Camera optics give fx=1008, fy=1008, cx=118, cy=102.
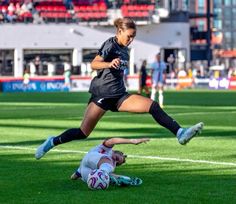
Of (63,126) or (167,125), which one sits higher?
(167,125)

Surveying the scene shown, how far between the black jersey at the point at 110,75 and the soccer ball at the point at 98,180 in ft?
5.53

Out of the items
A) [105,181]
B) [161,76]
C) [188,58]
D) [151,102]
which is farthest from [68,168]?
[188,58]

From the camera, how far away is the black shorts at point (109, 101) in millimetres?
12516

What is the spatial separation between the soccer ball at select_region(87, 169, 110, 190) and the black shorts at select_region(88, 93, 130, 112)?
161 cm

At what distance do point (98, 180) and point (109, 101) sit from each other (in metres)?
1.80

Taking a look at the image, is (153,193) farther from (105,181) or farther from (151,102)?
(151,102)

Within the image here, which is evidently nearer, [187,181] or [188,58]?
[187,181]

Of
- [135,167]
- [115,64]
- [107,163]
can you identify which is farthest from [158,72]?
[107,163]

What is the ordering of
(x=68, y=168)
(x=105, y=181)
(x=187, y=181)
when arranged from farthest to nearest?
(x=68, y=168)
(x=187, y=181)
(x=105, y=181)

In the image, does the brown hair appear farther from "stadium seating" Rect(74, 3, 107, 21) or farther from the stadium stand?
"stadium seating" Rect(74, 3, 107, 21)

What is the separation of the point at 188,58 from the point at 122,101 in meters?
70.3

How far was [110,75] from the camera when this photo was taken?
12.5 meters

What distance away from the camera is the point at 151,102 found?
1268 cm

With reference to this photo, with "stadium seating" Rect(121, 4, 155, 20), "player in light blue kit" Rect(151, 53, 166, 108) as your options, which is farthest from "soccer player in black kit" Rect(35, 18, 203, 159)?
"stadium seating" Rect(121, 4, 155, 20)
